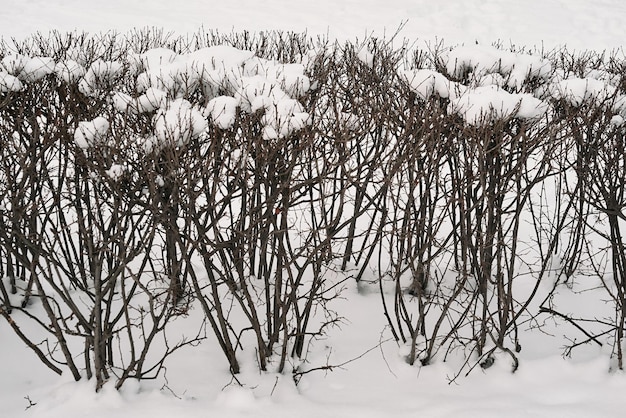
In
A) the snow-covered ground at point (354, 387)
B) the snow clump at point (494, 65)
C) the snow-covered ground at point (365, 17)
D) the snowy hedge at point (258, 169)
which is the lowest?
the snow-covered ground at point (354, 387)

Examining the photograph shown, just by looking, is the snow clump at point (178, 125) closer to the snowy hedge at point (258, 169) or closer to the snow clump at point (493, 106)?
the snowy hedge at point (258, 169)

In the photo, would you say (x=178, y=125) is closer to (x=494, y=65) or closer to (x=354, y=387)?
(x=354, y=387)

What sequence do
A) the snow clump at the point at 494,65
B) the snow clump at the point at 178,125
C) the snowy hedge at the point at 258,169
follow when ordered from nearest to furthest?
the snow clump at the point at 178,125, the snowy hedge at the point at 258,169, the snow clump at the point at 494,65

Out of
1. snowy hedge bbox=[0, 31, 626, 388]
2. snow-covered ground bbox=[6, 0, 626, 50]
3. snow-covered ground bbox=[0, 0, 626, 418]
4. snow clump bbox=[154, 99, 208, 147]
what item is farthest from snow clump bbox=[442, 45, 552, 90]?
snow-covered ground bbox=[6, 0, 626, 50]

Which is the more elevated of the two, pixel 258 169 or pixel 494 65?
pixel 494 65

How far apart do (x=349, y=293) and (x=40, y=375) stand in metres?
3.91

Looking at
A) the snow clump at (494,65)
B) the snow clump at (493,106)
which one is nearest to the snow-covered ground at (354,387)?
the snow clump at (493,106)

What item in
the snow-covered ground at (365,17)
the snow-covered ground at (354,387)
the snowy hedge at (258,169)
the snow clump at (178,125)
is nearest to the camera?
the snow clump at (178,125)

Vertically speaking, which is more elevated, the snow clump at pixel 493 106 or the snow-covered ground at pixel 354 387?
the snow clump at pixel 493 106

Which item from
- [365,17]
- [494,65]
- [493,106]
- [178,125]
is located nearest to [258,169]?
[178,125]

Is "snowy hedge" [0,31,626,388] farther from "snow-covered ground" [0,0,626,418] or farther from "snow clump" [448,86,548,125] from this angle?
"snow-covered ground" [0,0,626,418]

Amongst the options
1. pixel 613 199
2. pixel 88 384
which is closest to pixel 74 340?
pixel 88 384

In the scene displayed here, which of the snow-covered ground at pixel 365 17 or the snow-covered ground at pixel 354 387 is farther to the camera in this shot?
the snow-covered ground at pixel 365 17

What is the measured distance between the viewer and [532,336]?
7430mm
